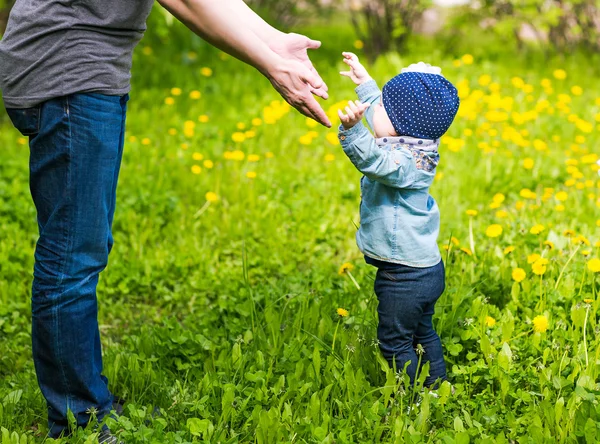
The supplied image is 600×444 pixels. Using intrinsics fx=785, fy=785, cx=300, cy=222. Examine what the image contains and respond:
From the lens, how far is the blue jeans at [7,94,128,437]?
6.93 ft

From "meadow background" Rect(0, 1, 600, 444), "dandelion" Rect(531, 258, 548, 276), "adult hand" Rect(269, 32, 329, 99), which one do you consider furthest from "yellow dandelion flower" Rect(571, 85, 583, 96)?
"adult hand" Rect(269, 32, 329, 99)

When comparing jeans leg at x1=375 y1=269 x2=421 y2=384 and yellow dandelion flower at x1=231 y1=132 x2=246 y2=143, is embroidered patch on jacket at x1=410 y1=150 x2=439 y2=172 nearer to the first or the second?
jeans leg at x1=375 y1=269 x2=421 y2=384

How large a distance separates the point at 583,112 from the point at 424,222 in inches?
151

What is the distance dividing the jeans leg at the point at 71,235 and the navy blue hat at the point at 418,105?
800 mm

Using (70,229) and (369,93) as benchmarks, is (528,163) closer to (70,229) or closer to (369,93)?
(369,93)

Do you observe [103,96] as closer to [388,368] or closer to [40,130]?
[40,130]

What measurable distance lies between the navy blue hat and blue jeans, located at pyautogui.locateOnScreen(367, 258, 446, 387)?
0.42 metres

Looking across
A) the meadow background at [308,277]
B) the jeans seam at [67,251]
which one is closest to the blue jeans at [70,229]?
the jeans seam at [67,251]

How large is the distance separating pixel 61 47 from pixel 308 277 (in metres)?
1.75

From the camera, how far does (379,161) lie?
2207mm

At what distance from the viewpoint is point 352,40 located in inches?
346

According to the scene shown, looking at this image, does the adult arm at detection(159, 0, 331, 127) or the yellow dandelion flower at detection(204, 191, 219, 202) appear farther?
the yellow dandelion flower at detection(204, 191, 219, 202)

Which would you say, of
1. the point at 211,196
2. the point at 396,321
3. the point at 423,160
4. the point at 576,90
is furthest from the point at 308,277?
the point at 576,90

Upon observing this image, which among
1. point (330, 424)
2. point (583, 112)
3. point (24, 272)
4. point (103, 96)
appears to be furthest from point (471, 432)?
point (583, 112)
